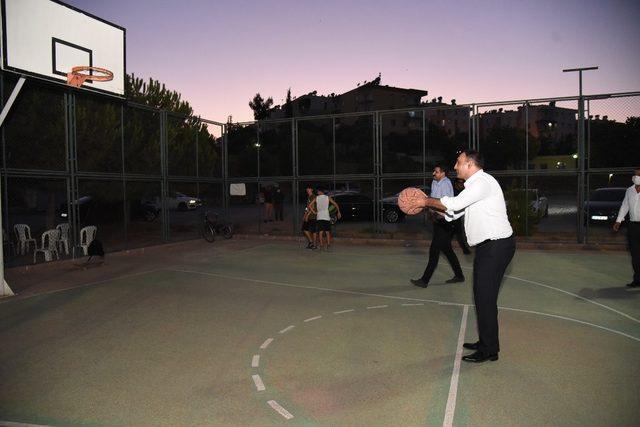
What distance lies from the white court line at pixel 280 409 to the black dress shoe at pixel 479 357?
215 cm

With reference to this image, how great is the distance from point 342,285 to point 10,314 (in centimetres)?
542

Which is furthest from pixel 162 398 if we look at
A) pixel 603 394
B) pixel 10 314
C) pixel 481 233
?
pixel 10 314

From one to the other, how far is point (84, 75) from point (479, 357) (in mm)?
10410

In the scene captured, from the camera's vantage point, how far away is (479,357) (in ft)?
17.4

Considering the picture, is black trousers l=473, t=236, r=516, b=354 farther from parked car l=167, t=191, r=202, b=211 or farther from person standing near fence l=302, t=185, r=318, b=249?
parked car l=167, t=191, r=202, b=211

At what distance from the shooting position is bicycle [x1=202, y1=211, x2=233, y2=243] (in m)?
17.3

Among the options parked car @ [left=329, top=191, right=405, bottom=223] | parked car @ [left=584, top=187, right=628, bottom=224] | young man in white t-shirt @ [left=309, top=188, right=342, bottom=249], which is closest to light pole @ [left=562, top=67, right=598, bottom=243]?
parked car @ [left=584, top=187, right=628, bottom=224]

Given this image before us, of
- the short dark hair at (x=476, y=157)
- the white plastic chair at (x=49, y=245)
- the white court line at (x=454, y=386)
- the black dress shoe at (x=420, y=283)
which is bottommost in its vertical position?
the white court line at (x=454, y=386)

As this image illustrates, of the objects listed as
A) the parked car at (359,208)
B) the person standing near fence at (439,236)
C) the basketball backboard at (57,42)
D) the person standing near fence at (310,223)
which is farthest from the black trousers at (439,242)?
the parked car at (359,208)

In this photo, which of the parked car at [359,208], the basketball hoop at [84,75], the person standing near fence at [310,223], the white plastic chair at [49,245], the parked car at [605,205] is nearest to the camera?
the basketball hoop at [84,75]

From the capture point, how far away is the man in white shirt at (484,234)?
16.7 feet

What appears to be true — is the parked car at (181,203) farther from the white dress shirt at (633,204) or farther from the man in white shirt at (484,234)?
the man in white shirt at (484,234)

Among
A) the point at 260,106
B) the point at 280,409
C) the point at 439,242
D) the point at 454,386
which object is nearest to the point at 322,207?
the point at 439,242

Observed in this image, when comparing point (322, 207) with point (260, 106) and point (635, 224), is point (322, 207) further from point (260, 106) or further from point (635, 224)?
point (260, 106)
